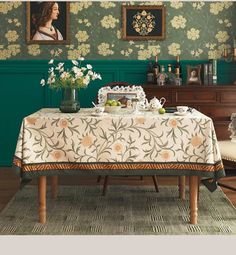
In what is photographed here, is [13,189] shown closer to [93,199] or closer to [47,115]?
[93,199]

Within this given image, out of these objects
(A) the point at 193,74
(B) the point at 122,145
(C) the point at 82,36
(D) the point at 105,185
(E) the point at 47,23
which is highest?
(E) the point at 47,23

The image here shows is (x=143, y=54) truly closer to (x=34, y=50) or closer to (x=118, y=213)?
(x=34, y=50)

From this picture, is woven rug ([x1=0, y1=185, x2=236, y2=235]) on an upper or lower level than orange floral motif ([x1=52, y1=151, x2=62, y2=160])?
lower

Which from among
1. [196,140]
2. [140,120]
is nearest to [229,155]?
[196,140]

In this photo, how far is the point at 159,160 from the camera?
3617mm

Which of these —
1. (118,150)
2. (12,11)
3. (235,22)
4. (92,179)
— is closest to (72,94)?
(118,150)

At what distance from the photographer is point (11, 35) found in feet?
20.5

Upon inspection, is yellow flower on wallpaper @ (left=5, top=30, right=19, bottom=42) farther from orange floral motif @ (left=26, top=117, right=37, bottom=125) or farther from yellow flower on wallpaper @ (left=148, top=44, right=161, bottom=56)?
orange floral motif @ (left=26, top=117, right=37, bottom=125)

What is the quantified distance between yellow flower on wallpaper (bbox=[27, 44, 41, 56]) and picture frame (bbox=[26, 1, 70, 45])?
0.05 meters

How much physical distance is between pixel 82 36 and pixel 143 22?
0.79 m

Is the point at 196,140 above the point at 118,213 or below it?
above

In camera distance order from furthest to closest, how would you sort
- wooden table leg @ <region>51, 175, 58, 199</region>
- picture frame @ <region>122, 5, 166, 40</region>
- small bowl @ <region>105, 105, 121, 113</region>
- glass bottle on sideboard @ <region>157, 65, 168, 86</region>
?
picture frame @ <region>122, 5, 166, 40</region>, glass bottle on sideboard @ <region>157, 65, 168, 86</region>, wooden table leg @ <region>51, 175, 58, 199</region>, small bowl @ <region>105, 105, 121, 113</region>

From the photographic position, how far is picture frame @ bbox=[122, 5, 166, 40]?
620cm

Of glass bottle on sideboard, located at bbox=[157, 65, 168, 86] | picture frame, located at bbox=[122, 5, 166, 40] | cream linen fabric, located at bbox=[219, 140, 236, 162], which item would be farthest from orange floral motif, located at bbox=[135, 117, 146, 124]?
picture frame, located at bbox=[122, 5, 166, 40]
